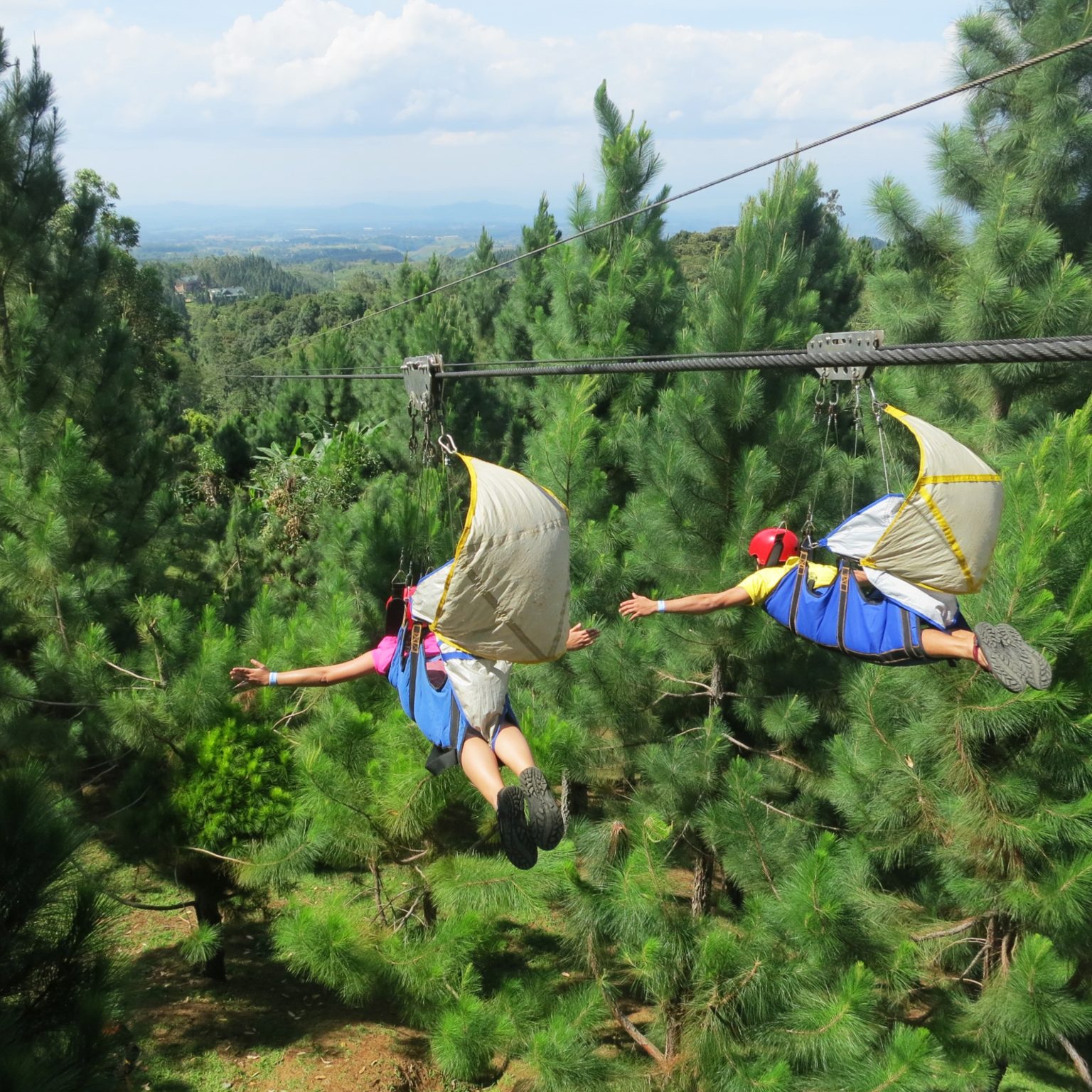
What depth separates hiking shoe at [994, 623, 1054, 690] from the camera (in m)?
3.21

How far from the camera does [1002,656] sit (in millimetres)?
3318

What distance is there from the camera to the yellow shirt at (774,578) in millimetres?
4121

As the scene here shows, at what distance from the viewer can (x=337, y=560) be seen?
6406 millimetres

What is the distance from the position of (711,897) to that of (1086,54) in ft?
23.1

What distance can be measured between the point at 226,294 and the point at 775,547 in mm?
118023

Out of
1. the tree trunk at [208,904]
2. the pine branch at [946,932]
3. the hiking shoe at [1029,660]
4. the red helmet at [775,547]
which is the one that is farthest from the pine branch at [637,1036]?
the hiking shoe at [1029,660]

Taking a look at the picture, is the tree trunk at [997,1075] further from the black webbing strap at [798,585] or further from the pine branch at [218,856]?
the pine branch at [218,856]

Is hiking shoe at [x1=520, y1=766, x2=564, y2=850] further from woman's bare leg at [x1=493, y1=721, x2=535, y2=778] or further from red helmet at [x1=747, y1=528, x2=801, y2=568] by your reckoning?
red helmet at [x1=747, y1=528, x2=801, y2=568]

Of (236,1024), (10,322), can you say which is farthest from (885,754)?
(10,322)

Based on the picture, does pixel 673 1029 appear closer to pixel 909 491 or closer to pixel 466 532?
pixel 909 491

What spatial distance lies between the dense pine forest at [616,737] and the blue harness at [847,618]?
61cm

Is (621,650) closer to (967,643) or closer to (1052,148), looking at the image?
(967,643)

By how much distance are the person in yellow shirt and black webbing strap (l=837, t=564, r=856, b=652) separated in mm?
70

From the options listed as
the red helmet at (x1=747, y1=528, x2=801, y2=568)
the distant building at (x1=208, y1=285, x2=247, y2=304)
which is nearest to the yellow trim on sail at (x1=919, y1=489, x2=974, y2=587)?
the red helmet at (x1=747, y1=528, x2=801, y2=568)
